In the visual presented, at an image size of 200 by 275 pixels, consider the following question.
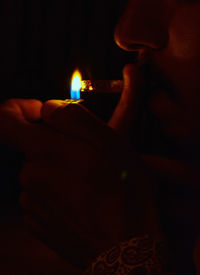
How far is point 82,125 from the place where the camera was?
94 cm

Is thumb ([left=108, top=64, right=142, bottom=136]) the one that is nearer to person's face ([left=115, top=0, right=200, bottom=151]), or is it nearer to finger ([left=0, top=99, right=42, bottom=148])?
person's face ([left=115, top=0, right=200, bottom=151])

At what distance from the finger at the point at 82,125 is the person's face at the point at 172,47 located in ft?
1.10

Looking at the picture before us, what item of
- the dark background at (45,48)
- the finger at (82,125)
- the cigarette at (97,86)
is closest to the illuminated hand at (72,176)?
the finger at (82,125)

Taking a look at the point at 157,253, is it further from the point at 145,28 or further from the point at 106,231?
the point at 145,28

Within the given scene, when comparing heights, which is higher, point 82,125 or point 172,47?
point 172,47

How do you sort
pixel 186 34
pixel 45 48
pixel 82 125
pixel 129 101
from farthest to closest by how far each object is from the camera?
pixel 45 48 → pixel 129 101 → pixel 186 34 → pixel 82 125

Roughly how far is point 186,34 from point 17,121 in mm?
587

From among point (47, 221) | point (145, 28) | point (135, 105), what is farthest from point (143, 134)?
point (47, 221)

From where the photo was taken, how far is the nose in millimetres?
1112

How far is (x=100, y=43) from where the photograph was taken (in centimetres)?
158

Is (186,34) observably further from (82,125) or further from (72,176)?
(72,176)

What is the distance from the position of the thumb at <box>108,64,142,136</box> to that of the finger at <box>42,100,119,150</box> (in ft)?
1.11

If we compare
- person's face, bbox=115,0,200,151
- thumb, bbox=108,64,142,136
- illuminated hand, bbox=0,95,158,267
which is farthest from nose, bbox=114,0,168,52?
illuminated hand, bbox=0,95,158,267

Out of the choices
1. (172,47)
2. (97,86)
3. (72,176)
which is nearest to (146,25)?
(172,47)
